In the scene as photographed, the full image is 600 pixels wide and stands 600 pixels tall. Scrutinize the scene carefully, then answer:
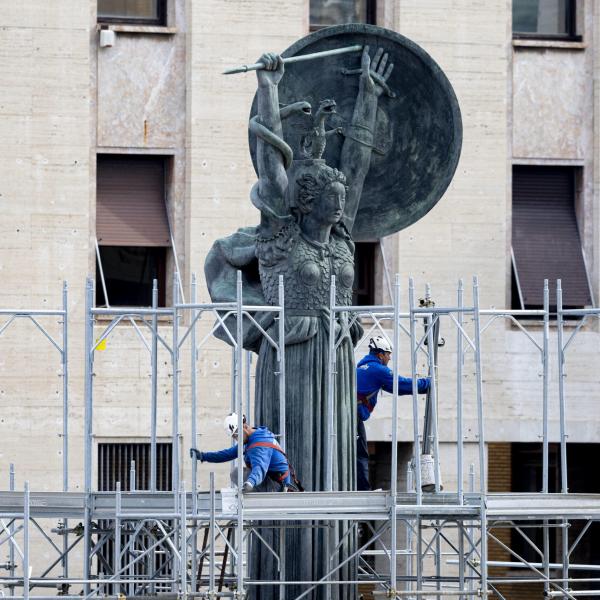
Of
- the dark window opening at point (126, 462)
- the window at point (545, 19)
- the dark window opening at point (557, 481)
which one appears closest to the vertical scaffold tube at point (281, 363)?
the dark window opening at point (126, 462)

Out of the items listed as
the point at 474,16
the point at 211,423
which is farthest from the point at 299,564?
the point at 474,16

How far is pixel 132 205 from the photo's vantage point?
38.5 meters

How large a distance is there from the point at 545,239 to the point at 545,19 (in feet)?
10.9

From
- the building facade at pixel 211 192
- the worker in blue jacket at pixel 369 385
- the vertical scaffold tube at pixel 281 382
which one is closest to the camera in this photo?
the vertical scaffold tube at pixel 281 382

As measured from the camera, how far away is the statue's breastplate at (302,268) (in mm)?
25000

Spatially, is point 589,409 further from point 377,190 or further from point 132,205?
point 377,190

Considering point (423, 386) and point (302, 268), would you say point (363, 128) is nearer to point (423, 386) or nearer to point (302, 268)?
point (302, 268)

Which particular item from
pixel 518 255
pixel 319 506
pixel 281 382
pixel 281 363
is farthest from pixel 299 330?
pixel 518 255

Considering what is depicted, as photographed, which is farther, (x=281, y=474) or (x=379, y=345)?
(x=379, y=345)

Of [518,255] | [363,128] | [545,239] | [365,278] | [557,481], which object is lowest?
[557,481]

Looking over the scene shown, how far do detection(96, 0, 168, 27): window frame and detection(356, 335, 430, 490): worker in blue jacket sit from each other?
11.1 meters

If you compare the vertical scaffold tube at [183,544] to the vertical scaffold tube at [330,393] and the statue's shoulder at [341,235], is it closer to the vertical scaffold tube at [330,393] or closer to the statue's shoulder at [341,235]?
the vertical scaffold tube at [330,393]

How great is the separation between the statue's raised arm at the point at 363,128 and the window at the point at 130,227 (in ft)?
41.7

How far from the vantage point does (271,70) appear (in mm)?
24797
